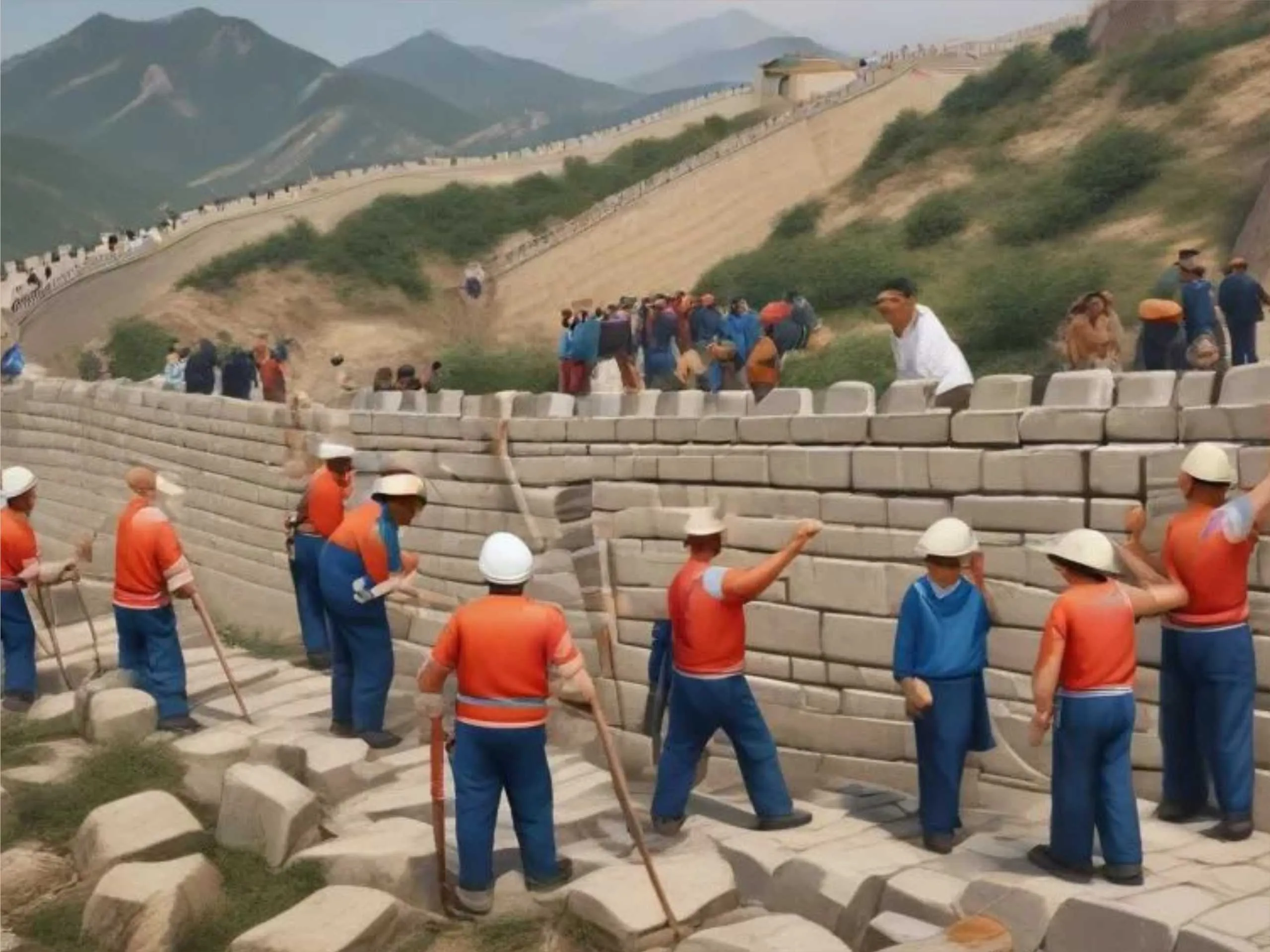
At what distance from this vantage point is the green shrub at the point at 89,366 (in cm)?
3103

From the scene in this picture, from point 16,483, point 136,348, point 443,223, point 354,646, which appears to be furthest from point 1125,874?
point 443,223

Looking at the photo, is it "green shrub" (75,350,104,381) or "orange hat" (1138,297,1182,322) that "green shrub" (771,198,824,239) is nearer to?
"green shrub" (75,350,104,381)

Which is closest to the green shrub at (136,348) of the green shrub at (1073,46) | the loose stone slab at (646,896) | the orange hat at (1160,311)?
the green shrub at (1073,46)

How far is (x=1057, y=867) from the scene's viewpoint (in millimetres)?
5641

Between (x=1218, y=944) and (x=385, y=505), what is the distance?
16.6ft

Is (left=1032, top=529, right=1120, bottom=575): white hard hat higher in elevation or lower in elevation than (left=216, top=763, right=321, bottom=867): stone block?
higher

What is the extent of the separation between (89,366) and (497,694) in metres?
28.2

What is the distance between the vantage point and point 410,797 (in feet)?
25.9

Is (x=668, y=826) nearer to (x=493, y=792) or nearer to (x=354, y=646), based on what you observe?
(x=493, y=792)

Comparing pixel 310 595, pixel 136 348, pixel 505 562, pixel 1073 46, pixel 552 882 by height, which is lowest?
pixel 552 882

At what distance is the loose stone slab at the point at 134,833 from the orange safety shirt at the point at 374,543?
1.61 metres

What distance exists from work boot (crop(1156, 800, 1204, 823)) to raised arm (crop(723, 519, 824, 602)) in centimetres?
179

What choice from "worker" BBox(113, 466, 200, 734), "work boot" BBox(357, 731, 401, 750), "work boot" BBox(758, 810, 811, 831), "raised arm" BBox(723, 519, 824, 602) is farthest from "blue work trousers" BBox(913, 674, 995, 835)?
"worker" BBox(113, 466, 200, 734)

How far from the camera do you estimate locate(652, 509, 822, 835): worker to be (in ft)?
21.7
